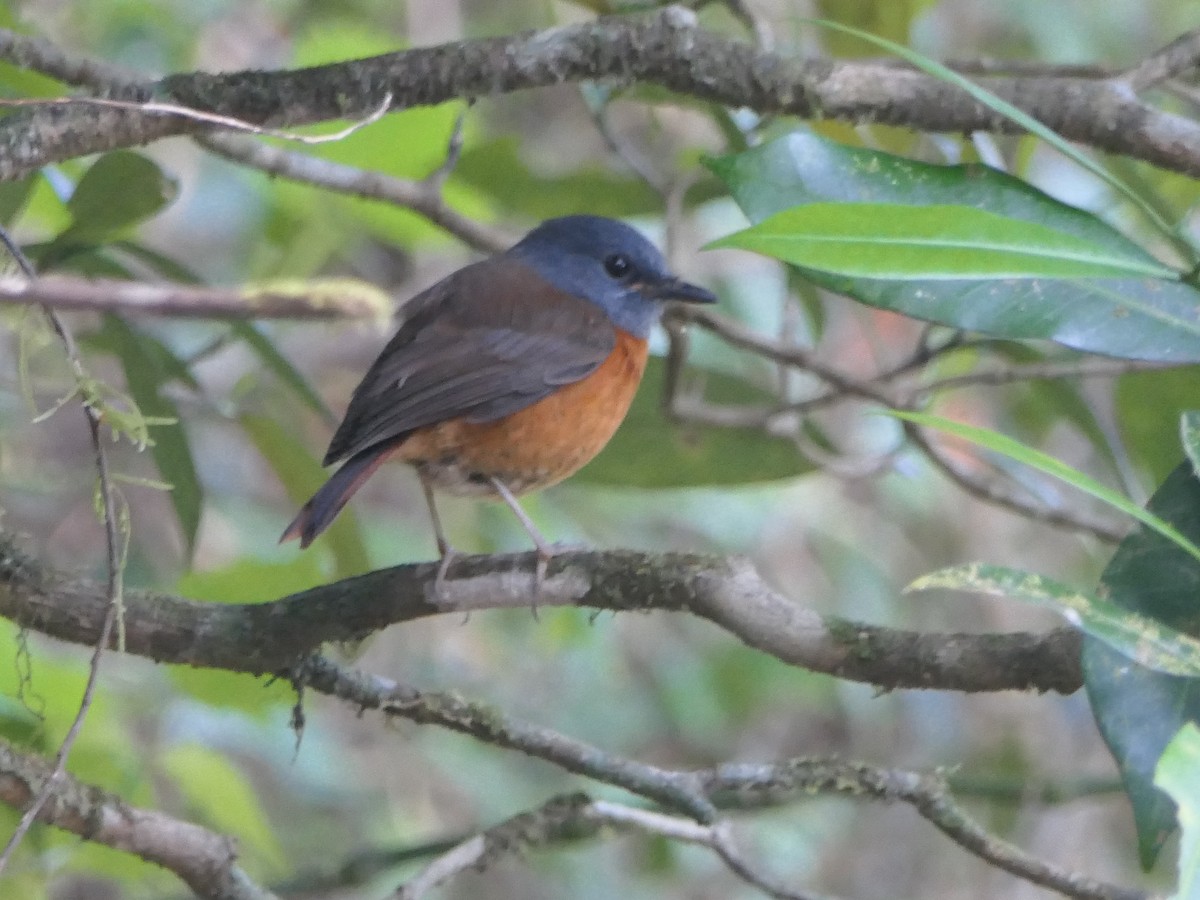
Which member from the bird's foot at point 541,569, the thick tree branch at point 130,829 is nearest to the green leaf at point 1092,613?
the bird's foot at point 541,569

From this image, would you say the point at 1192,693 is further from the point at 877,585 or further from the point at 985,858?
the point at 877,585

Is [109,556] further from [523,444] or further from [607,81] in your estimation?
[523,444]

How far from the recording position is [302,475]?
131 inches

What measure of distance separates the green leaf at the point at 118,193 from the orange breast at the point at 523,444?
32.4 inches

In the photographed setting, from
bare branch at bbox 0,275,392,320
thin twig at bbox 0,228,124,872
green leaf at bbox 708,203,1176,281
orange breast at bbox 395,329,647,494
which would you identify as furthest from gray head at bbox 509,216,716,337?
bare branch at bbox 0,275,392,320

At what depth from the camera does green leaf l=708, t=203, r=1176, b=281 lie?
172 cm

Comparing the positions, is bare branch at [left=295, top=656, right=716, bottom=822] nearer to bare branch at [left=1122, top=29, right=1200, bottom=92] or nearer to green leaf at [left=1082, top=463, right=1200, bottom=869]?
green leaf at [left=1082, top=463, right=1200, bottom=869]

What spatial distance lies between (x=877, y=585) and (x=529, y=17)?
3.23 meters

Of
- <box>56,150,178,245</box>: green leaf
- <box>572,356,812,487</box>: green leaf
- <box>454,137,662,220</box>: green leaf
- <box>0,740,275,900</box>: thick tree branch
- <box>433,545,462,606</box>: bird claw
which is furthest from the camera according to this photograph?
<box>454,137,662,220</box>: green leaf

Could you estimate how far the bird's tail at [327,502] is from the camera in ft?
8.96

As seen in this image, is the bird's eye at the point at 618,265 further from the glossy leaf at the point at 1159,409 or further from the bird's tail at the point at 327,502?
the glossy leaf at the point at 1159,409

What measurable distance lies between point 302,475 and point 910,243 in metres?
1.94

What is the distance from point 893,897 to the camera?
24.7 feet

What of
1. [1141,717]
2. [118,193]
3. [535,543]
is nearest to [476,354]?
[535,543]
